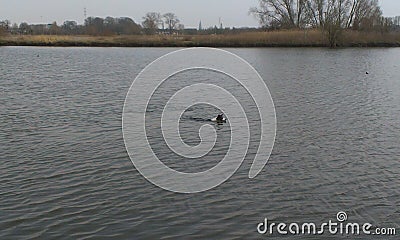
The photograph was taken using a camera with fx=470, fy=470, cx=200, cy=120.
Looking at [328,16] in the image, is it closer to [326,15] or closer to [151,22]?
[326,15]

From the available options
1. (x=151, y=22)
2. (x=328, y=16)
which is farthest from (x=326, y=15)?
(x=151, y=22)

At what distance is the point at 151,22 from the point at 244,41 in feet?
193

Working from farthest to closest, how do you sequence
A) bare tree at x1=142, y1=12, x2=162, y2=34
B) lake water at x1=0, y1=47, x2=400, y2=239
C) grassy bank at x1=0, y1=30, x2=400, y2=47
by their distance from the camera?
1. bare tree at x1=142, y1=12, x2=162, y2=34
2. grassy bank at x1=0, y1=30, x2=400, y2=47
3. lake water at x1=0, y1=47, x2=400, y2=239

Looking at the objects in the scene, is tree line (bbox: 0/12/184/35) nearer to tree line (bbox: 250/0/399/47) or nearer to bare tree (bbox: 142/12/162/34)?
bare tree (bbox: 142/12/162/34)

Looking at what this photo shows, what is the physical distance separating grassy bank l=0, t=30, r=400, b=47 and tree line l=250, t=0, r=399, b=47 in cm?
203

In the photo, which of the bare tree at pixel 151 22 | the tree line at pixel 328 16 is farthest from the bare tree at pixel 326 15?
the bare tree at pixel 151 22

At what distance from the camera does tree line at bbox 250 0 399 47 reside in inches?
2773

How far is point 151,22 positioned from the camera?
124 metres

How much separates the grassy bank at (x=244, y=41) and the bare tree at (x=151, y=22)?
130 feet

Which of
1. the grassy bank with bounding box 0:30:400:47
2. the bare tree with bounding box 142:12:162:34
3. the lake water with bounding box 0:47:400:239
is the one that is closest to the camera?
the lake water with bounding box 0:47:400:239

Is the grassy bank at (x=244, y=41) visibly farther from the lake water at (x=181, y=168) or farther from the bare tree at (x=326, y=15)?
the lake water at (x=181, y=168)

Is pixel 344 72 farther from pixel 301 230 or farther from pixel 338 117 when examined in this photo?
pixel 301 230

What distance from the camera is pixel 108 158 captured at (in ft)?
37.6

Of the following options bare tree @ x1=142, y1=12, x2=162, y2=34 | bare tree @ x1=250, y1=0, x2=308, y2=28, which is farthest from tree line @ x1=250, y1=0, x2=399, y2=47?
bare tree @ x1=142, y1=12, x2=162, y2=34
